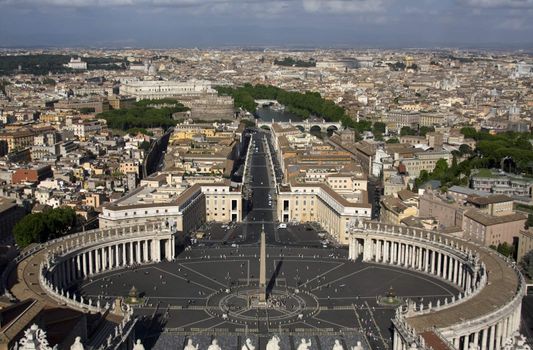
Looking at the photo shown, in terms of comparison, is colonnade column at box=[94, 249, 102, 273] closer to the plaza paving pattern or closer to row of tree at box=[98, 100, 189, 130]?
the plaza paving pattern

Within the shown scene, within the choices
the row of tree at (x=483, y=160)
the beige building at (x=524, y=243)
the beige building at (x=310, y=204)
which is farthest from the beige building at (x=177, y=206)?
the beige building at (x=524, y=243)

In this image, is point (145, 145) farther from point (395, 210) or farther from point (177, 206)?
point (395, 210)

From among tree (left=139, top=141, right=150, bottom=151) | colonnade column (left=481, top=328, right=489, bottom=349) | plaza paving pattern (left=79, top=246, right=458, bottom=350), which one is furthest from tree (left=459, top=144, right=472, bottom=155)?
colonnade column (left=481, top=328, right=489, bottom=349)

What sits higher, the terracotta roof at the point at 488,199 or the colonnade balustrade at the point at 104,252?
the terracotta roof at the point at 488,199

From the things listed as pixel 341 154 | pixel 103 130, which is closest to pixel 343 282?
pixel 341 154

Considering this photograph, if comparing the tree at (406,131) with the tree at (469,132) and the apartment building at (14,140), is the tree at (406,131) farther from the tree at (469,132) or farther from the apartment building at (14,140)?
the apartment building at (14,140)
